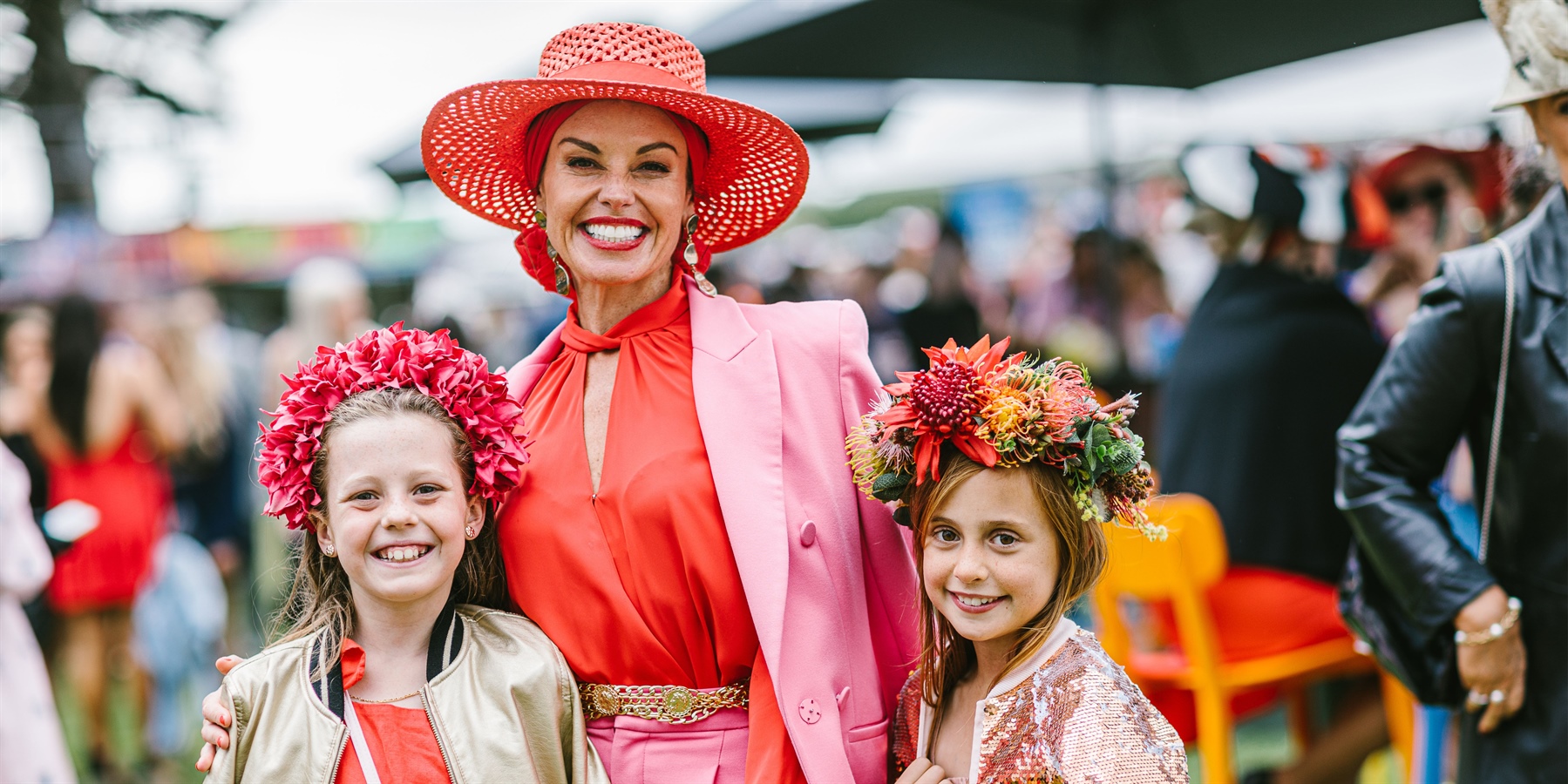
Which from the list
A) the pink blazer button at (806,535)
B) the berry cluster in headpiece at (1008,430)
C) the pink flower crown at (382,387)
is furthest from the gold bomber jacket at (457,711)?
the berry cluster in headpiece at (1008,430)

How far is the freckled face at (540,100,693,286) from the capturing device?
242 cm

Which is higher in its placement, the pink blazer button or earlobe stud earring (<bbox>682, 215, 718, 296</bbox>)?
earlobe stud earring (<bbox>682, 215, 718, 296</bbox>)

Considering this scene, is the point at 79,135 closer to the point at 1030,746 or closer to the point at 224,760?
the point at 224,760

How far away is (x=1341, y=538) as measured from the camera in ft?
13.1

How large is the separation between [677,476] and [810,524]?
0.87 feet

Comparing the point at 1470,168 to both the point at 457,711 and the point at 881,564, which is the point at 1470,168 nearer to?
the point at 881,564

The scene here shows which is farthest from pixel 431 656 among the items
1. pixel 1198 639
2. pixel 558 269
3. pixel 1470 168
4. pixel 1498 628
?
pixel 1470 168

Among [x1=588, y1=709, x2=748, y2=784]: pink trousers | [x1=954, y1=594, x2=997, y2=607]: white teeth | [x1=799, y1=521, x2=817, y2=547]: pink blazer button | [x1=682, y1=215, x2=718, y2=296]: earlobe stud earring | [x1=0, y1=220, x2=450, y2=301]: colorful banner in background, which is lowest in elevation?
[x1=588, y1=709, x2=748, y2=784]: pink trousers

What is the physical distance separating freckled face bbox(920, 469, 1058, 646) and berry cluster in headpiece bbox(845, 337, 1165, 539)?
59mm

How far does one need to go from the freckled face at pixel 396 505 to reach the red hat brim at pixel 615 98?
67 centimetres

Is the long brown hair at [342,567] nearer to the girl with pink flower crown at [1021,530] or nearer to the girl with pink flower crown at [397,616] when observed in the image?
the girl with pink flower crown at [397,616]

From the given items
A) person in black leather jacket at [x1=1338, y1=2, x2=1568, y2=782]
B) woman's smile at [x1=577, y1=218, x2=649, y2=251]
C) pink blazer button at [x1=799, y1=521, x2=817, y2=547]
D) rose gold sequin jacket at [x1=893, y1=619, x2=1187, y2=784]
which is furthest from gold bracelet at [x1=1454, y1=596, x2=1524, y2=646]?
woman's smile at [x1=577, y1=218, x2=649, y2=251]

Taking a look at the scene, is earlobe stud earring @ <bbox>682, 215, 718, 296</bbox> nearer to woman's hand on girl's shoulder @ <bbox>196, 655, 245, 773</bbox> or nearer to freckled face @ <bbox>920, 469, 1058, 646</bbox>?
freckled face @ <bbox>920, 469, 1058, 646</bbox>

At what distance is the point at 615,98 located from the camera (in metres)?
2.40
